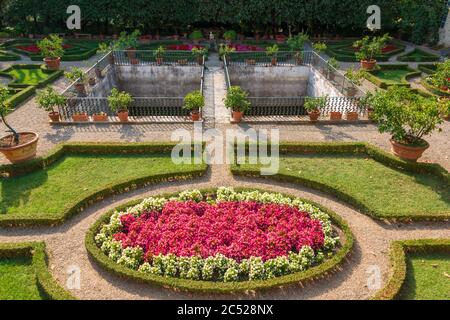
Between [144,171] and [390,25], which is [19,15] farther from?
[390,25]

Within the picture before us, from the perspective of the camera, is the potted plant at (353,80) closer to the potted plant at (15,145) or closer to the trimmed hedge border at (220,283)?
the trimmed hedge border at (220,283)

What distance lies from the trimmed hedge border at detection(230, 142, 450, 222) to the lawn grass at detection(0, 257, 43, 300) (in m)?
7.82

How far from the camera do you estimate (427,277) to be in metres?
9.88

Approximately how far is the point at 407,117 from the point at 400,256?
21.6 feet

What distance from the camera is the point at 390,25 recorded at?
37.9 metres

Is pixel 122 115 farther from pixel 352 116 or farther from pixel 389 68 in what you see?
pixel 389 68

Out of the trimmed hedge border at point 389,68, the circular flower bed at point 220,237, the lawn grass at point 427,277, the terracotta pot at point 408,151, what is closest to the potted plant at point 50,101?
the circular flower bed at point 220,237

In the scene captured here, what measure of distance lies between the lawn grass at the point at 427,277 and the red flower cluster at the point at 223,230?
257 cm

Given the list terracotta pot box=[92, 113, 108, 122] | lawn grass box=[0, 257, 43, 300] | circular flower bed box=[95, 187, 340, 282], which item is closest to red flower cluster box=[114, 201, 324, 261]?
circular flower bed box=[95, 187, 340, 282]

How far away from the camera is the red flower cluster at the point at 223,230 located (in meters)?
10.4

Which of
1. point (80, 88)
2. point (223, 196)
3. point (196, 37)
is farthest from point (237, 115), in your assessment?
point (196, 37)

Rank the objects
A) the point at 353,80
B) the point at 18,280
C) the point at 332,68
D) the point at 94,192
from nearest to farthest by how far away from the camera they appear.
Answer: the point at 18,280 → the point at 94,192 → the point at 353,80 → the point at 332,68

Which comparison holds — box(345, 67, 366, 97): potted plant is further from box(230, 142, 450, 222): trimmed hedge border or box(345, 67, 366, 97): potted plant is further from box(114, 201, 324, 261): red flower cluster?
box(114, 201, 324, 261): red flower cluster
